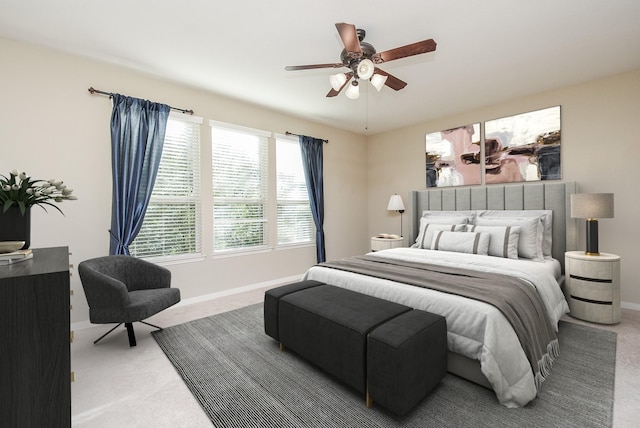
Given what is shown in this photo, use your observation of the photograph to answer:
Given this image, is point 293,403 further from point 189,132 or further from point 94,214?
point 189,132

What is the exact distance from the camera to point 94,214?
9.87ft

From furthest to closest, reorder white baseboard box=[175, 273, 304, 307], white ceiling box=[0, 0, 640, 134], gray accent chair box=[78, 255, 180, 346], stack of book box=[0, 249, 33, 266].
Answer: white baseboard box=[175, 273, 304, 307]
gray accent chair box=[78, 255, 180, 346]
white ceiling box=[0, 0, 640, 134]
stack of book box=[0, 249, 33, 266]

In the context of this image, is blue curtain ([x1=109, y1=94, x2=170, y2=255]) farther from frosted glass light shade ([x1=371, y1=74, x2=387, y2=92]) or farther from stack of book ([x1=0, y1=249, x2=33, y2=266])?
frosted glass light shade ([x1=371, y1=74, x2=387, y2=92])

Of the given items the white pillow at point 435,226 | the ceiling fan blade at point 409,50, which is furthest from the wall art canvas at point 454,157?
the ceiling fan blade at point 409,50

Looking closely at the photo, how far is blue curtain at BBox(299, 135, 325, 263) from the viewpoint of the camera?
4840 mm

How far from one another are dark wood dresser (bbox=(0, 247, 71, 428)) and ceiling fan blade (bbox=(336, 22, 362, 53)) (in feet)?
6.74

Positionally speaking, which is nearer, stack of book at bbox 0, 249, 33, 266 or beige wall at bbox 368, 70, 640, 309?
stack of book at bbox 0, 249, 33, 266

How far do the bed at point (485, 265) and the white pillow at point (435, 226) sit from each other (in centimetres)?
1

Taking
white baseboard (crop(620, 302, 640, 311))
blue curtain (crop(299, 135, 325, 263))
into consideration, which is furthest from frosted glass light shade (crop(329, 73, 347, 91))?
white baseboard (crop(620, 302, 640, 311))

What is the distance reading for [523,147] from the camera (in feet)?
12.7

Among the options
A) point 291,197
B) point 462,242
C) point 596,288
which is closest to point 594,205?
point 596,288

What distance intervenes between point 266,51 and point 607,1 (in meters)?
2.77

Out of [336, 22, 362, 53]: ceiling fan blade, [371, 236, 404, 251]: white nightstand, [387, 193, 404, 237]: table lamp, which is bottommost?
[371, 236, 404, 251]: white nightstand

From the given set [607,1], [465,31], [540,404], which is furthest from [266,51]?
[540,404]
